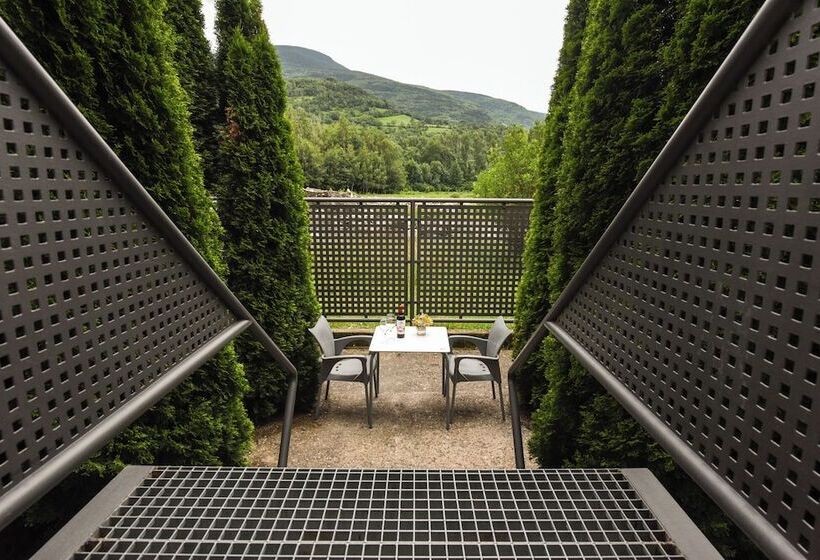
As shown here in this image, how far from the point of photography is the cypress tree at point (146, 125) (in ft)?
5.67

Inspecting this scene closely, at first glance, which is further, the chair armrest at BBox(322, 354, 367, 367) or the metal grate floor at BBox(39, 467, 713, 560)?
the chair armrest at BBox(322, 354, 367, 367)

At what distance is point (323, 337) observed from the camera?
3.96 meters

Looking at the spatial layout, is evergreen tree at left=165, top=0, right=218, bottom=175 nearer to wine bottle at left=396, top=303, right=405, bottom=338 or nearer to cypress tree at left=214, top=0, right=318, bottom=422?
cypress tree at left=214, top=0, right=318, bottom=422

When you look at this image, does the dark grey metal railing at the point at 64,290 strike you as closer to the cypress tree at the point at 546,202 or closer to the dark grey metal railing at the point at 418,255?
the cypress tree at the point at 546,202

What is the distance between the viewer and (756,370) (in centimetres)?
67

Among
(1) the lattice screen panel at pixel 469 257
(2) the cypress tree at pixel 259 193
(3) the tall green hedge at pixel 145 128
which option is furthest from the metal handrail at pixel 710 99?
(1) the lattice screen panel at pixel 469 257

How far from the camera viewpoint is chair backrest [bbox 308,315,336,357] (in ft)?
12.5

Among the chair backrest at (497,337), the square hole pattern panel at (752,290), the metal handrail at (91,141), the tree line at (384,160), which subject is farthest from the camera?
the tree line at (384,160)

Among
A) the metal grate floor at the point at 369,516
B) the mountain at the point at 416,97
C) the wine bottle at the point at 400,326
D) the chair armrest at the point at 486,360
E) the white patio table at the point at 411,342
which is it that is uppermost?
the mountain at the point at 416,97

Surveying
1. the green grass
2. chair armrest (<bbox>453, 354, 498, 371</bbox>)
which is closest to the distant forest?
the green grass

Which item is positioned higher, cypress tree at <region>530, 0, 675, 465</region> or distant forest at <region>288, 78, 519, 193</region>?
distant forest at <region>288, 78, 519, 193</region>

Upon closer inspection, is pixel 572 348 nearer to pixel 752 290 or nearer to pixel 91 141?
pixel 752 290

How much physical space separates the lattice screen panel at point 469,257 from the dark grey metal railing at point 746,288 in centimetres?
436

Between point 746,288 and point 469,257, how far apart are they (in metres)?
4.76
